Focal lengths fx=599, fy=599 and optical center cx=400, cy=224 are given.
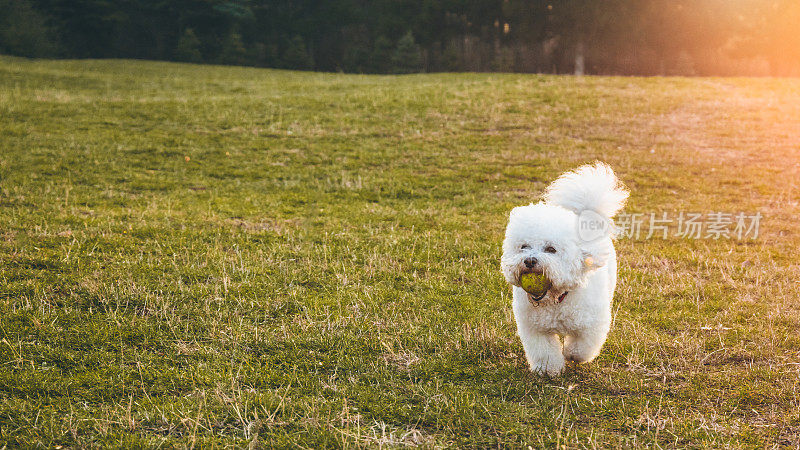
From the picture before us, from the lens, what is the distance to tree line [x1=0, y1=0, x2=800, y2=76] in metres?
48.3


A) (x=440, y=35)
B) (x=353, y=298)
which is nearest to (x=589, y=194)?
(x=353, y=298)

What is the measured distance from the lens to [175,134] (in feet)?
55.6

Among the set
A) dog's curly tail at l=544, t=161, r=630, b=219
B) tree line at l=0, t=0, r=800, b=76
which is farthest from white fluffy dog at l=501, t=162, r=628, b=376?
tree line at l=0, t=0, r=800, b=76

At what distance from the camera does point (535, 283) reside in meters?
4.28

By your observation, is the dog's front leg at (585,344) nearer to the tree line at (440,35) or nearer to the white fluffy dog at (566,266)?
the white fluffy dog at (566,266)

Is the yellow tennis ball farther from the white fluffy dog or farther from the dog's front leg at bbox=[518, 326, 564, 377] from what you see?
the dog's front leg at bbox=[518, 326, 564, 377]

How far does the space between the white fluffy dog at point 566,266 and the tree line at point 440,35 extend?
49.1 meters

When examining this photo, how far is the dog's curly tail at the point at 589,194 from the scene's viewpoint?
5.00 meters

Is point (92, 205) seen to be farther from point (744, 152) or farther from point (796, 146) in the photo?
point (796, 146)

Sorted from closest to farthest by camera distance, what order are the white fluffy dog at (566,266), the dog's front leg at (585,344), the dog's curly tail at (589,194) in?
the white fluffy dog at (566,266)
the dog's front leg at (585,344)
the dog's curly tail at (589,194)

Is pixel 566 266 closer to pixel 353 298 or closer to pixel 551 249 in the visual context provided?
pixel 551 249

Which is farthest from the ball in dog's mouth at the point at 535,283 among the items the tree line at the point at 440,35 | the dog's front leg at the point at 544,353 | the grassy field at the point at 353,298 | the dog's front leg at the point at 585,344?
the tree line at the point at 440,35

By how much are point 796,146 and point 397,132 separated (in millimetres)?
11137

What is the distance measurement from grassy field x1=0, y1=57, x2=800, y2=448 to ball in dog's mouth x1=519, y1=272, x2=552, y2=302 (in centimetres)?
82
